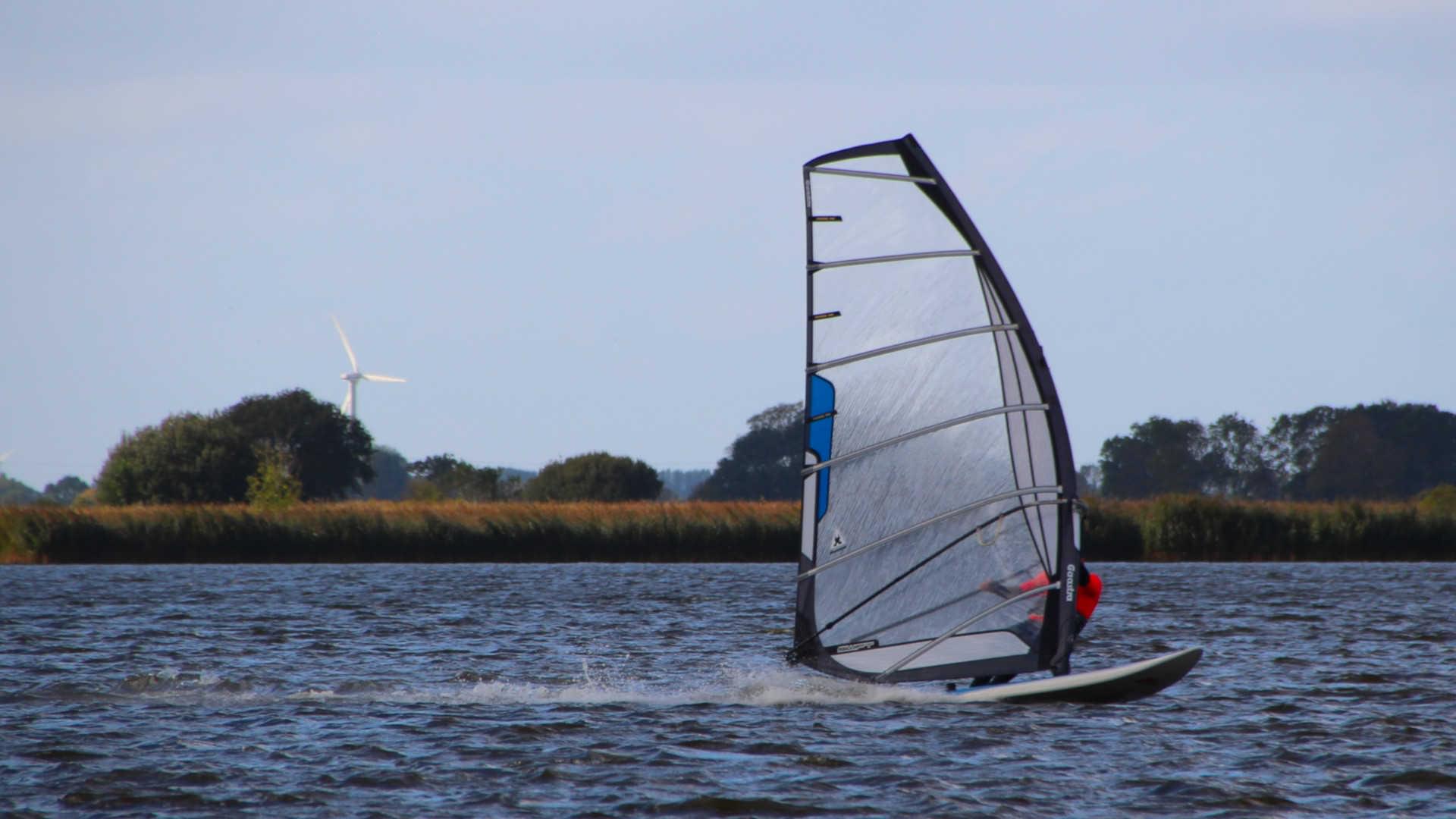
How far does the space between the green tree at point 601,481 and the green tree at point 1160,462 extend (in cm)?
4102

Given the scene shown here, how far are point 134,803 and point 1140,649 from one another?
10519mm

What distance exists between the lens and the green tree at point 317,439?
6925cm

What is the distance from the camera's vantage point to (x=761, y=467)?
102m

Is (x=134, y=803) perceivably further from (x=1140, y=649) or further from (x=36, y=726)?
(x=1140, y=649)

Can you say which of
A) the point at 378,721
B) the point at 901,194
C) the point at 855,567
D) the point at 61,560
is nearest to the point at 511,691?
the point at 378,721

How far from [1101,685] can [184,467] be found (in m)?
53.1

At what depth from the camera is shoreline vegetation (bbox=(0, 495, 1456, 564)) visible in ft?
112

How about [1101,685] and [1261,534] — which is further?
[1261,534]

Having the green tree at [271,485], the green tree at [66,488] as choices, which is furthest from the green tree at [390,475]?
the green tree at [271,485]

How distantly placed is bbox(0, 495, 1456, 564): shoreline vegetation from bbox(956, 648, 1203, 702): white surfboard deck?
22564mm

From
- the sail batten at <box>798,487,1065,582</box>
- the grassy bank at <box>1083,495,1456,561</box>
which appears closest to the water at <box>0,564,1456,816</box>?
the sail batten at <box>798,487,1065,582</box>

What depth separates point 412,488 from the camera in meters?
65.8

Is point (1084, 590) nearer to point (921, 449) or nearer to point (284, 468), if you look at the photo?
point (921, 449)

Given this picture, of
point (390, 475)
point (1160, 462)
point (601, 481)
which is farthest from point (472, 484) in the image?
point (390, 475)
